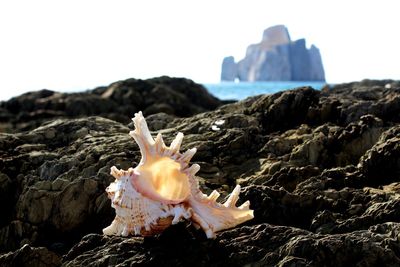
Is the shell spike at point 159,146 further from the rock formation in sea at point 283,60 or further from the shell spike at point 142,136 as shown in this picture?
the rock formation in sea at point 283,60

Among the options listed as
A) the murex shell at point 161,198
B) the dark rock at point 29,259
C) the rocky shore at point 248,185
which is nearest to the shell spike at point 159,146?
the murex shell at point 161,198

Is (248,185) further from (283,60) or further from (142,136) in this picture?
(283,60)

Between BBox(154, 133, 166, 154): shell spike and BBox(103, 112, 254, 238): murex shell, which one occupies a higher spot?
BBox(154, 133, 166, 154): shell spike

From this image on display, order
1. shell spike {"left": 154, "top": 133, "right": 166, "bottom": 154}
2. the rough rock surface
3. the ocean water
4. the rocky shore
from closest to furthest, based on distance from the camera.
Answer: the rocky shore < shell spike {"left": 154, "top": 133, "right": 166, "bottom": 154} < the rough rock surface < the ocean water

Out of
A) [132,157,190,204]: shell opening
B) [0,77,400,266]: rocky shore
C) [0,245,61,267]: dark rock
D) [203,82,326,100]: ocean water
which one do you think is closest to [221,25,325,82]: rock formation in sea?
[203,82,326,100]: ocean water

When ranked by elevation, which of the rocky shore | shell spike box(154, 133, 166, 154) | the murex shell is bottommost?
the rocky shore

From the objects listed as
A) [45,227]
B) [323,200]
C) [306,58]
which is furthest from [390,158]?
[306,58]

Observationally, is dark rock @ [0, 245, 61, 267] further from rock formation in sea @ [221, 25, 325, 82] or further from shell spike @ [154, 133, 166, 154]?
rock formation in sea @ [221, 25, 325, 82]
